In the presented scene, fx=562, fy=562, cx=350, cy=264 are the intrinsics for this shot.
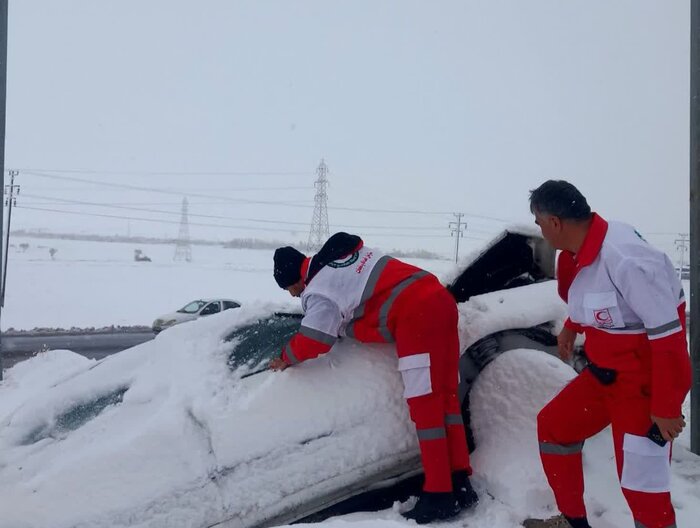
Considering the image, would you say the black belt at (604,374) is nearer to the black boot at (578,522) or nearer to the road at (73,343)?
the black boot at (578,522)

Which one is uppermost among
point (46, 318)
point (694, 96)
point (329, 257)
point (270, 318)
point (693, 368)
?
point (694, 96)

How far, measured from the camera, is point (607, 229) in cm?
224

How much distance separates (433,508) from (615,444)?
808mm

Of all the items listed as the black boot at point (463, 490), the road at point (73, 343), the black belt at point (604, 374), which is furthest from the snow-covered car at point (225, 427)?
the road at point (73, 343)

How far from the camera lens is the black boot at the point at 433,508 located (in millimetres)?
2439

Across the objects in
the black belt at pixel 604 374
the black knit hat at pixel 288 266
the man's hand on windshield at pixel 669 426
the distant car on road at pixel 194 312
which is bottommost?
the distant car on road at pixel 194 312

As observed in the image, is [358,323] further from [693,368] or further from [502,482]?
[693,368]

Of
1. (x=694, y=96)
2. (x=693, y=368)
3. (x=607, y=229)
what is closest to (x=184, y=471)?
(x=607, y=229)

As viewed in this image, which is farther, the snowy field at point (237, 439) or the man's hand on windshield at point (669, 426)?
the snowy field at point (237, 439)

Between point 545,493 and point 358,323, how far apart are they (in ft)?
3.80

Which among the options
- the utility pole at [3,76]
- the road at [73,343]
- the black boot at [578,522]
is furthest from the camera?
the road at [73,343]

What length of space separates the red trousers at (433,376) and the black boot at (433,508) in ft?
0.10

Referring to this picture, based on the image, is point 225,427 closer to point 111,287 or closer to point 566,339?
point 566,339

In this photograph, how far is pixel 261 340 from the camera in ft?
9.93
